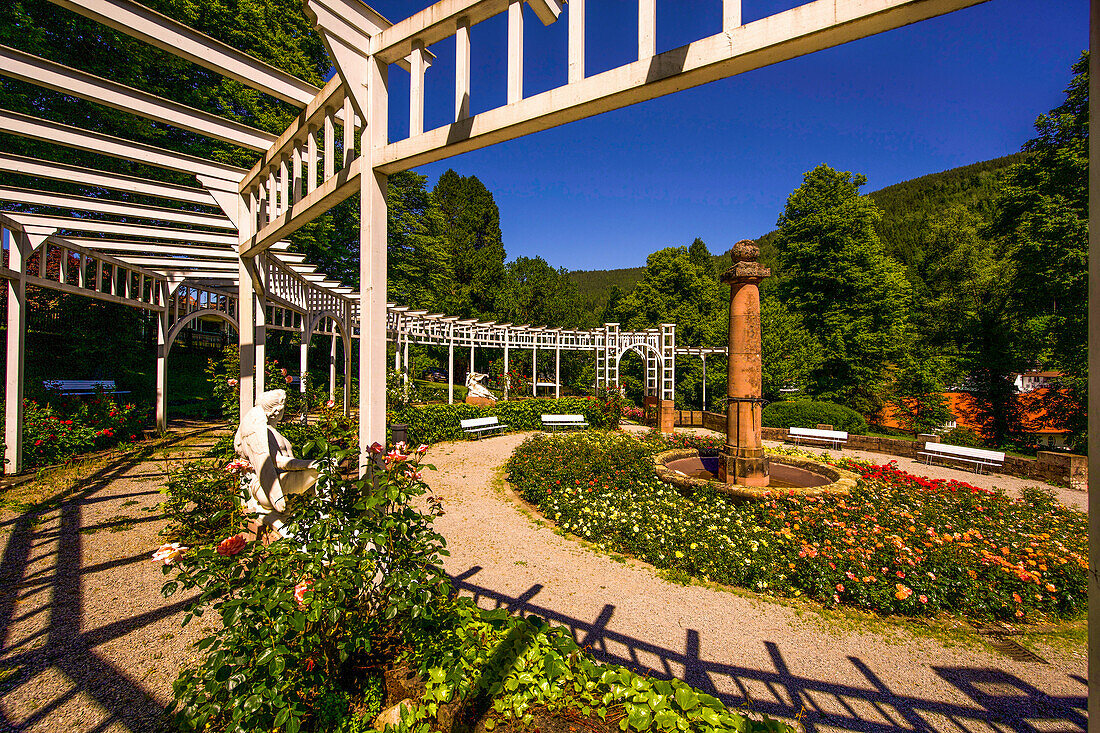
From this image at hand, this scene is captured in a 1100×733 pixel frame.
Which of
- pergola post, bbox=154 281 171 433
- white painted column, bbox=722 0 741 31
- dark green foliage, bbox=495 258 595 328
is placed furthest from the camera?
dark green foliage, bbox=495 258 595 328

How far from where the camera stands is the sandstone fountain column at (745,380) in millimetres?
7305

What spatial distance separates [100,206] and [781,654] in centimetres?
995

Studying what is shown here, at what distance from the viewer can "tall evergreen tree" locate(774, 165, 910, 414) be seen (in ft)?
58.7

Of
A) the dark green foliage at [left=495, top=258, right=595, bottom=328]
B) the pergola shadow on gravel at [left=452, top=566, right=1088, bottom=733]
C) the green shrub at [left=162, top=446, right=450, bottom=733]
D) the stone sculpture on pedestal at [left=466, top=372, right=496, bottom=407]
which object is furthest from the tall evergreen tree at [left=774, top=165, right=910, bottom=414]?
the green shrub at [left=162, top=446, right=450, bottom=733]

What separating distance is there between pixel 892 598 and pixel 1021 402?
15.2 m

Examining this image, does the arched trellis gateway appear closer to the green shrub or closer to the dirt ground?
the green shrub

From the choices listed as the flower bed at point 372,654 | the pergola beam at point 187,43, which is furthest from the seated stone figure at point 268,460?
the pergola beam at point 187,43

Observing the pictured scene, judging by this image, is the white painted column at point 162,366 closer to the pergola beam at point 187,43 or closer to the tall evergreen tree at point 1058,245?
the pergola beam at point 187,43

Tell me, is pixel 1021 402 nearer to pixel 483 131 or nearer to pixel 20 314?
pixel 483 131

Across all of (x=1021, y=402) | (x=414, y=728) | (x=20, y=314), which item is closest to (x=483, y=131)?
(x=414, y=728)

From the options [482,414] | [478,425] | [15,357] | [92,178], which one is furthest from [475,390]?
[92,178]

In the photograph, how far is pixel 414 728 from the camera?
1.91 m

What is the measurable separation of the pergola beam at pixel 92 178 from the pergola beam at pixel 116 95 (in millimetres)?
1157

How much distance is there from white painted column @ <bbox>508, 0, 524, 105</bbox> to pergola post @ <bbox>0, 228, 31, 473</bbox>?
29.3 ft
